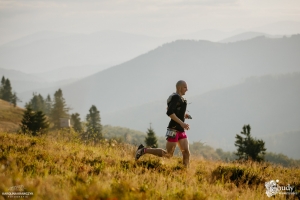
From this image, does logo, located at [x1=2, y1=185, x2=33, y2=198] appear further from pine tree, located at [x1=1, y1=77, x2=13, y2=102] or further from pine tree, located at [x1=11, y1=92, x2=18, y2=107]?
pine tree, located at [x1=1, y1=77, x2=13, y2=102]

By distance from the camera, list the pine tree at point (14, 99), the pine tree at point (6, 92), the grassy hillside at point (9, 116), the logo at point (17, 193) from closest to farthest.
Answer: the logo at point (17, 193) → the grassy hillside at point (9, 116) → the pine tree at point (14, 99) → the pine tree at point (6, 92)

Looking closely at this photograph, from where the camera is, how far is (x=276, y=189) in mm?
5789

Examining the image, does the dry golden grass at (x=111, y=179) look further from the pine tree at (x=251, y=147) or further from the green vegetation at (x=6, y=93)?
the green vegetation at (x=6, y=93)

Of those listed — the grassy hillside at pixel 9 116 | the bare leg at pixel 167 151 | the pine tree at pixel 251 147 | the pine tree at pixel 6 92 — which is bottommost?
the pine tree at pixel 251 147

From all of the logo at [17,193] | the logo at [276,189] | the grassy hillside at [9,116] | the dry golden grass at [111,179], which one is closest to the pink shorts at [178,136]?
the dry golden grass at [111,179]

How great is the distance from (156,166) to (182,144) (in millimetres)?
925

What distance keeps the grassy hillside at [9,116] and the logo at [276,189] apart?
260 feet

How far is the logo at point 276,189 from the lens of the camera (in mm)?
5573

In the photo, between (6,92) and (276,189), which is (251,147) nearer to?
(276,189)

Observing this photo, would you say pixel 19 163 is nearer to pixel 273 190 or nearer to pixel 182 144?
pixel 182 144

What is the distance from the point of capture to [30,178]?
438 centimetres

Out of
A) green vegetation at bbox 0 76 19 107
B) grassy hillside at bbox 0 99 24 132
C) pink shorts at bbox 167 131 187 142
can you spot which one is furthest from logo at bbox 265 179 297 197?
green vegetation at bbox 0 76 19 107

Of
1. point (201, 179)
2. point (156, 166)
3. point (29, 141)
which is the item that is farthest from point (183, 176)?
point (29, 141)

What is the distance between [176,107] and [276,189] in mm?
2812
